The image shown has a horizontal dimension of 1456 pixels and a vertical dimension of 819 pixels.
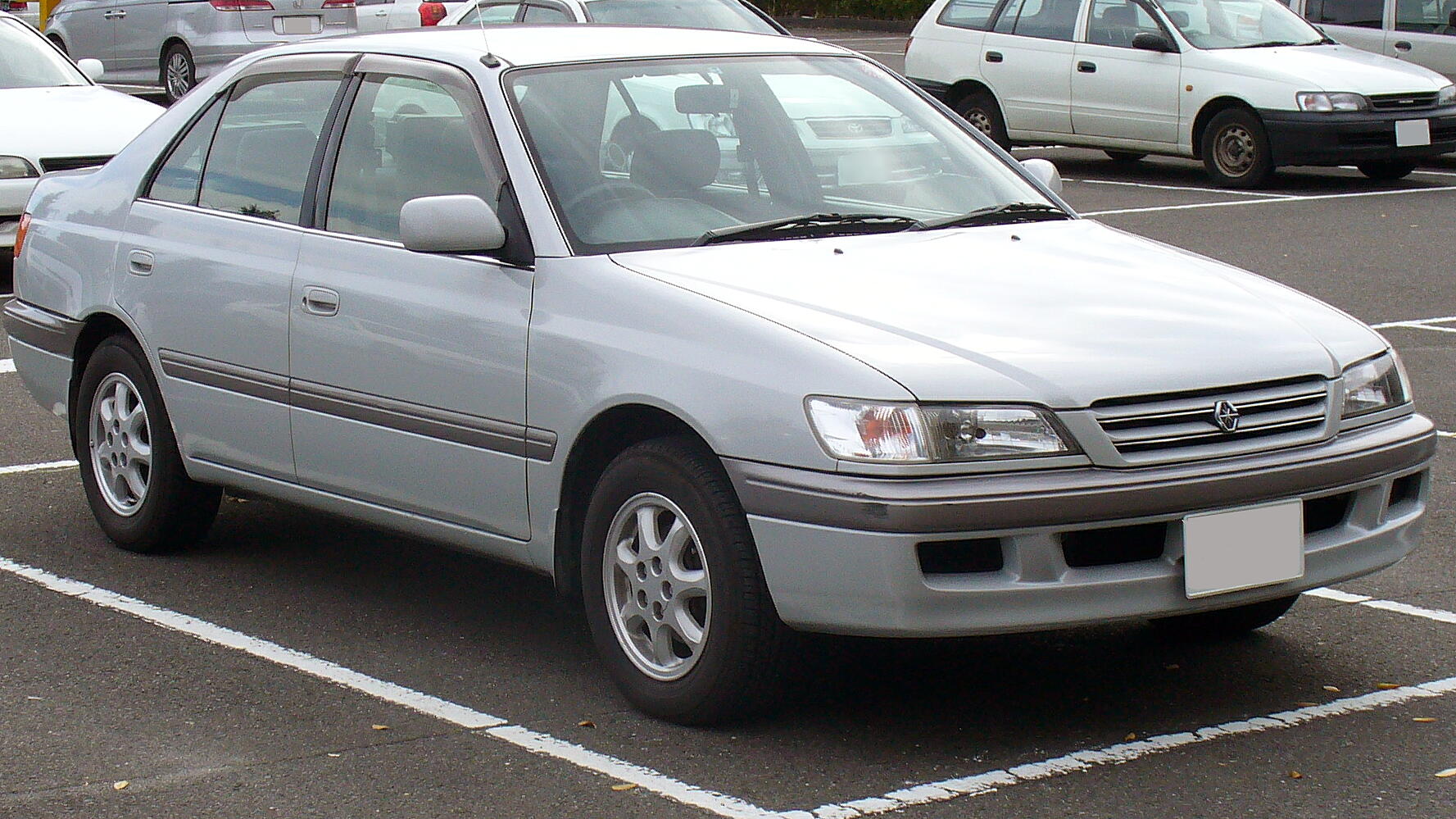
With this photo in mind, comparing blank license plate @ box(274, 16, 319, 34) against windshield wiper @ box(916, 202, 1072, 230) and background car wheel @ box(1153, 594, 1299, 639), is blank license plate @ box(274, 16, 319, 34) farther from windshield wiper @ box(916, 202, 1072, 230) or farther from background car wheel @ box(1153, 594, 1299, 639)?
background car wheel @ box(1153, 594, 1299, 639)

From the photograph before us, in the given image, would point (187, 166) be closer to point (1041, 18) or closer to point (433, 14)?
point (1041, 18)

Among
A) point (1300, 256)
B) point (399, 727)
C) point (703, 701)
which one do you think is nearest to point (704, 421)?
point (703, 701)

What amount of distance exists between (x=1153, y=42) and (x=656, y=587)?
13040 millimetres

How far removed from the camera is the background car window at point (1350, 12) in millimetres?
18453

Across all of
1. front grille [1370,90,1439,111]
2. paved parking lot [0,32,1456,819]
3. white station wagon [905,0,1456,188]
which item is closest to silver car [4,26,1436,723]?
paved parking lot [0,32,1456,819]

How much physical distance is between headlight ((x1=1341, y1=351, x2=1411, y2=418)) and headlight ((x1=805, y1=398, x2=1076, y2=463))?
84 cm

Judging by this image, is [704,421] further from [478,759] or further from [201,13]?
[201,13]

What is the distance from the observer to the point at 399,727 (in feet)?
15.7

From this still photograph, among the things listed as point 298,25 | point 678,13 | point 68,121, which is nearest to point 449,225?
point 68,121

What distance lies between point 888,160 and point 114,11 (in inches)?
801

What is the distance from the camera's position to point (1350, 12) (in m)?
18.5

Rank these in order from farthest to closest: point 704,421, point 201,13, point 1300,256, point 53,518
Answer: point 201,13 → point 1300,256 → point 53,518 → point 704,421

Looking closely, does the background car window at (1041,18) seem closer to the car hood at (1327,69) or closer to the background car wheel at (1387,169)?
the car hood at (1327,69)

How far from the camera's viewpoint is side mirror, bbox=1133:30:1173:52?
16781 mm
